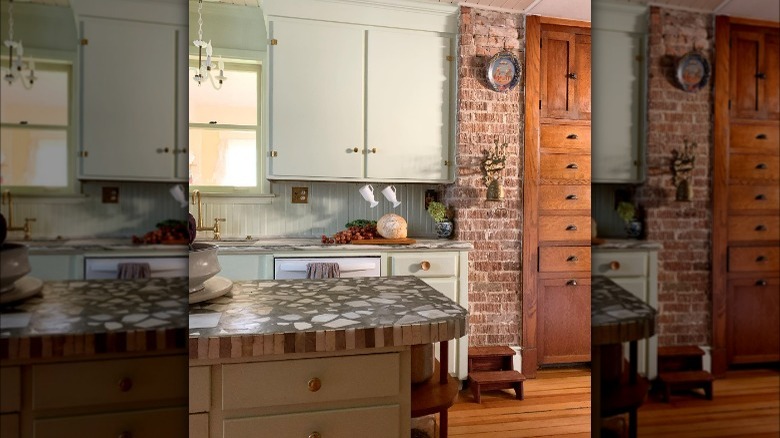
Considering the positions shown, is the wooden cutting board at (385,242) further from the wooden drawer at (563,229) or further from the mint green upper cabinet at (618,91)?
the mint green upper cabinet at (618,91)

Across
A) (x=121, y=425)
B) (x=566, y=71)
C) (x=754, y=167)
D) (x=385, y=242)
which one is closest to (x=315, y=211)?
(x=385, y=242)

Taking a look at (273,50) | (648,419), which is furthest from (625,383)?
(273,50)

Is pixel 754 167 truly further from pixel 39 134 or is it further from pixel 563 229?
pixel 563 229

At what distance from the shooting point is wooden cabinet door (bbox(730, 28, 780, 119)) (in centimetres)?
12

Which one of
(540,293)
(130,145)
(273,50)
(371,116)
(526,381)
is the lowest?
(526,381)

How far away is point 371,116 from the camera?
118cm

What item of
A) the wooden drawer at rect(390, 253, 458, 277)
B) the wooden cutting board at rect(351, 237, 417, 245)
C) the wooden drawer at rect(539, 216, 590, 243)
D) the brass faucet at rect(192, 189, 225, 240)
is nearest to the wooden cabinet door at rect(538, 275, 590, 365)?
the wooden drawer at rect(539, 216, 590, 243)

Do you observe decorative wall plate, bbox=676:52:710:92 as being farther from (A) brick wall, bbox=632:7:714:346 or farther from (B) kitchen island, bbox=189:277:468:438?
(B) kitchen island, bbox=189:277:468:438

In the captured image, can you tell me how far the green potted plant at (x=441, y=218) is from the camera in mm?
1180

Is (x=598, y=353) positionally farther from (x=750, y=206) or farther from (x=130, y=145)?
(x=130, y=145)

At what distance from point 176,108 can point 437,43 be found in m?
1.03

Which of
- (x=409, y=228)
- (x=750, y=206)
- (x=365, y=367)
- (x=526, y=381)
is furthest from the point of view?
(x=409, y=228)

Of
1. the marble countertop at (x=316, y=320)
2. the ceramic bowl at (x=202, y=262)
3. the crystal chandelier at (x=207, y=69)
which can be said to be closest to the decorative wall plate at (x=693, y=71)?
the marble countertop at (x=316, y=320)

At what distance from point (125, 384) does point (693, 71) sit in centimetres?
27
